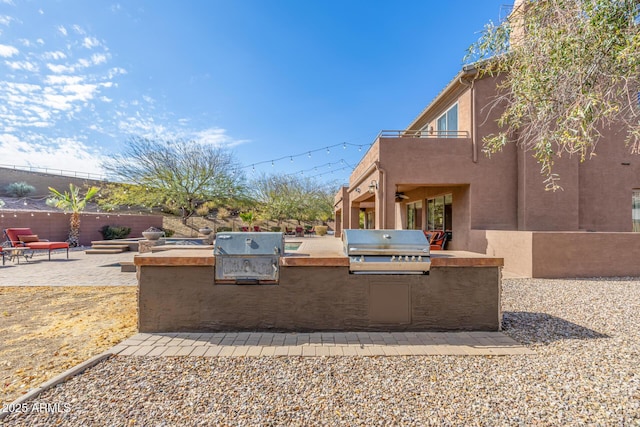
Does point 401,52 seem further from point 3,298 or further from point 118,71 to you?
point 3,298

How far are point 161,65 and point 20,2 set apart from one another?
14.0ft

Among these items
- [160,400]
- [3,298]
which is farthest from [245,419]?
[3,298]

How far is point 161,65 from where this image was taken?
37.6 feet

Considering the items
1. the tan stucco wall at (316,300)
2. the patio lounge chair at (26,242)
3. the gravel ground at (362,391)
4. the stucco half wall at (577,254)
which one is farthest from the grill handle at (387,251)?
the patio lounge chair at (26,242)

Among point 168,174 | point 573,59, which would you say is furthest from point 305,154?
point 573,59

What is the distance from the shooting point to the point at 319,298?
12.0ft

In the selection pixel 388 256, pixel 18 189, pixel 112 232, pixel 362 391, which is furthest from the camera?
pixel 18 189

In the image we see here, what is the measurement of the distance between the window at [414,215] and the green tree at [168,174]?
15.9m

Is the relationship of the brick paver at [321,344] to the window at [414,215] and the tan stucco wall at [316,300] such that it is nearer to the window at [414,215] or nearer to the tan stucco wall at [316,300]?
the tan stucco wall at [316,300]

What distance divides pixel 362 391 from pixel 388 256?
159 centimetres

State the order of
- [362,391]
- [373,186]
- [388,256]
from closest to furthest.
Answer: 1. [362,391]
2. [388,256]
3. [373,186]

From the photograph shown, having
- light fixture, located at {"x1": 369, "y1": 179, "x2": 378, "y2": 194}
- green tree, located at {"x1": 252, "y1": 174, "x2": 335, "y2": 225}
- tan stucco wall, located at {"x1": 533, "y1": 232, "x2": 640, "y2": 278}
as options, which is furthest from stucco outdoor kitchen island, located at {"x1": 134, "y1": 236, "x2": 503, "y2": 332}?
green tree, located at {"x1": 252, "y1": 174, "x2": 335, "y2": 225}

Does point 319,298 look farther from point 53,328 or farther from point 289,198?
point 289,198

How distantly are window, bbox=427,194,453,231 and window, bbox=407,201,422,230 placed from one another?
40.2 inches
